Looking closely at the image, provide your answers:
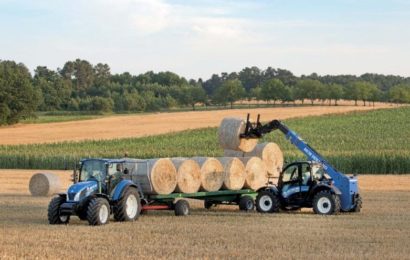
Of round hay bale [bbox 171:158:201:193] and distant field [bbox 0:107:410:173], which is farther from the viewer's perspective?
distant field [bbox 0:107:410:173]

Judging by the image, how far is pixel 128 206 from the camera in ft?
60.0

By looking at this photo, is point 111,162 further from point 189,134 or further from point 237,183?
point 189,134

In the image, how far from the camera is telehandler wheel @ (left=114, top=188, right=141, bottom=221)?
18016mm

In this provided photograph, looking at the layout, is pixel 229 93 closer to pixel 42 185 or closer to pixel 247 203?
pixel 42 185

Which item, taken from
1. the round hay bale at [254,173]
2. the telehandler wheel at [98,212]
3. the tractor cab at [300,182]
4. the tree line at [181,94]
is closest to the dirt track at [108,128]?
the tree line at [181,94]

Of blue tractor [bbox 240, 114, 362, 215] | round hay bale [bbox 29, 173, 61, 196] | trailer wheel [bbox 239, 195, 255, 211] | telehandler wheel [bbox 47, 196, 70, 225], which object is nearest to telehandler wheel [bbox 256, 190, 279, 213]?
blue tractor [bbox 240, 114, 362, 215]

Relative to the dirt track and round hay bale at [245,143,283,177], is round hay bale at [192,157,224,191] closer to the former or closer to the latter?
round hay bale at [245,143,283,177]

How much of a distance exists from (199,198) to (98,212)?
15.0ft

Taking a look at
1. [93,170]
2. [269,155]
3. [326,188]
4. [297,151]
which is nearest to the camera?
[93,170]

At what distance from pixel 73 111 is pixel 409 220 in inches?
3666

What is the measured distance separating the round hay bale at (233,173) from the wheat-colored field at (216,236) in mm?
888

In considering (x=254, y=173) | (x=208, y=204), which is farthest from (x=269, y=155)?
(x=208, y=204)

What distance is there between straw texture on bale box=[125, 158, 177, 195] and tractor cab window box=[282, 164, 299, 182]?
10.3 ft

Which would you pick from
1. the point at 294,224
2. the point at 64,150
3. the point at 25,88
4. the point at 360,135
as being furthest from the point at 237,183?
the point at 25,88
